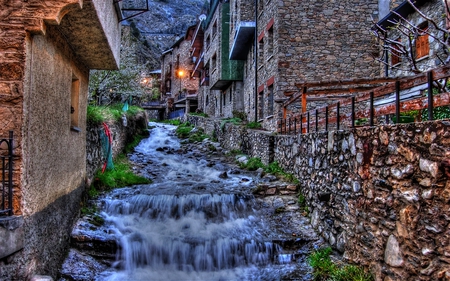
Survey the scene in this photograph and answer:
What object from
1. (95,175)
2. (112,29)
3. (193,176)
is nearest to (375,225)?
(112,29)

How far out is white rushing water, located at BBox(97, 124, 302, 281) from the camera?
22.1ft

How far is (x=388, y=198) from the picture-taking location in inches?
193

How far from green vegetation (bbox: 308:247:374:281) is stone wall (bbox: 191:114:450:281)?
179mm

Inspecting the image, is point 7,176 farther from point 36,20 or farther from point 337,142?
point 337,142

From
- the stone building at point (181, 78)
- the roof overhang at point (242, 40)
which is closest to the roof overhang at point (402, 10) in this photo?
the roof overhang at point (242, 40)

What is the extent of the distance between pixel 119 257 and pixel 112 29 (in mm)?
4405

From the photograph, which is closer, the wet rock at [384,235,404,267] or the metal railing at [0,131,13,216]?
the metal railing at [0,131,13,216]

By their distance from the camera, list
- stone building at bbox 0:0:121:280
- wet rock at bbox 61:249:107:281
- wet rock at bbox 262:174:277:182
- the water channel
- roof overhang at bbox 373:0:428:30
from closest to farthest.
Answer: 1. stone building at bbox 0:0:121:280
2. wet rock at bbox 61:249:107:281
3. the water channel
4. wet rock at bbox 262:174:277:182
5. roof overhang at bbox 373:0:428:30

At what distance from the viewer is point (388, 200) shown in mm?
4895

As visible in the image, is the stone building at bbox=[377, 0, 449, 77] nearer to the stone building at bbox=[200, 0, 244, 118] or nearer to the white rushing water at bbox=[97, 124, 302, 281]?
the white rushing water at bbox=[97, 124, 302, 281]

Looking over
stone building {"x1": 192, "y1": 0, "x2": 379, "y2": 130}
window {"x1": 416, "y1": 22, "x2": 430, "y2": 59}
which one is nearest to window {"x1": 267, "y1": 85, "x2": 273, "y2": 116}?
stone building {"x1": 192, "y1": 0, "x2": 379, "y2": 130}

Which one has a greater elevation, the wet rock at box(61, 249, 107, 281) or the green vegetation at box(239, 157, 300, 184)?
the green vegetation at box(239, 157, 300, 184)

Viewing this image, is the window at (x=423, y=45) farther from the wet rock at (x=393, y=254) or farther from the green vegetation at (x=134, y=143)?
the green vegetation at (x=134, y=143)

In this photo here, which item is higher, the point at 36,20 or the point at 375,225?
the point at 36,20
